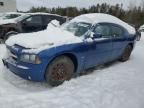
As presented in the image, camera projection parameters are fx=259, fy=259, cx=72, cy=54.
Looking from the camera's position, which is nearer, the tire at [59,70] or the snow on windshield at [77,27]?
the tire at [59,70]

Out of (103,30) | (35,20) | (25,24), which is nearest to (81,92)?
(103,30)

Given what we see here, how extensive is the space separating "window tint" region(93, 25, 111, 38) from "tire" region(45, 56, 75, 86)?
1.36 metres

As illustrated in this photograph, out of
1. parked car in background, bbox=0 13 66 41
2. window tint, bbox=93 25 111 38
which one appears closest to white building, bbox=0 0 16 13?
parked car in background, bbox=0 13 66 41

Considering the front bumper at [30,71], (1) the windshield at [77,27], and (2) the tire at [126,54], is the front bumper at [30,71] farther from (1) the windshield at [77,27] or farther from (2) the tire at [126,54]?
(2) the tire at [126,54]

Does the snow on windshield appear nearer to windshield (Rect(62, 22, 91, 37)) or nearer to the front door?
windshield (Rect(62, 22, 91, 37))

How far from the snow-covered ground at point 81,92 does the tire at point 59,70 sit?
Result: 5.9 inches

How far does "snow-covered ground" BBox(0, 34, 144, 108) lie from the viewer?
492 cm

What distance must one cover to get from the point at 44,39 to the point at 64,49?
→ 0.53 m

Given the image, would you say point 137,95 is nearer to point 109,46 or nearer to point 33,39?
point 109,46

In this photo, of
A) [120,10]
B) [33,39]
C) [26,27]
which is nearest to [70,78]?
[33,39]

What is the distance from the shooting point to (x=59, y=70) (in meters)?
5.94

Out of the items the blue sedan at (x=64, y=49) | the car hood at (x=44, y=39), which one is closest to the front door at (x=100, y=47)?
the blue sedan at (x=64, y=49)

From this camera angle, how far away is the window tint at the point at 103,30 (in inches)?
277

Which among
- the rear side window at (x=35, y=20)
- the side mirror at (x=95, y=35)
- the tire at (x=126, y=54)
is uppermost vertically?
the side mirror at (x=95, y=35)
